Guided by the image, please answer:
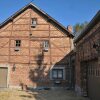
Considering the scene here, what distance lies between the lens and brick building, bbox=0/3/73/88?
24844 millimetres

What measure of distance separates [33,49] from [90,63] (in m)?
9.30

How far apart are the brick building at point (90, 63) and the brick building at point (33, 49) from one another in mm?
4630

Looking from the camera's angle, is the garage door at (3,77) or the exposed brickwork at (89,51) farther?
the garage door at (3,77)

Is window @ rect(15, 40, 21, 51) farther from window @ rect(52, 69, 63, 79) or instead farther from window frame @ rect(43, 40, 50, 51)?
window @ rect(52, 69, 63, 79)

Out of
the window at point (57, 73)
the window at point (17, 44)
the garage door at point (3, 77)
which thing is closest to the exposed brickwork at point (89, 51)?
the window at point (57, 73)

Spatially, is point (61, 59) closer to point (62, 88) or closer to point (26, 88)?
point (62, 88)

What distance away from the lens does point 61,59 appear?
82.4 feet

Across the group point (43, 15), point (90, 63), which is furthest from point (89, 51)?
point (43, 15)

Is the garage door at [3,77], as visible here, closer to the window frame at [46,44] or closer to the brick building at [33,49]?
the brick building at [33,49]

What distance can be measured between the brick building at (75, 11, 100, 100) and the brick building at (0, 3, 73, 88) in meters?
4.63

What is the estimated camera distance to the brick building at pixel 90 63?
14.2 metres

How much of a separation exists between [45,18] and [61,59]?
183 inches

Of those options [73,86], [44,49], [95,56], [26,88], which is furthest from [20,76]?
[95,56]

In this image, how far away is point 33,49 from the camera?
2531 centimetres
